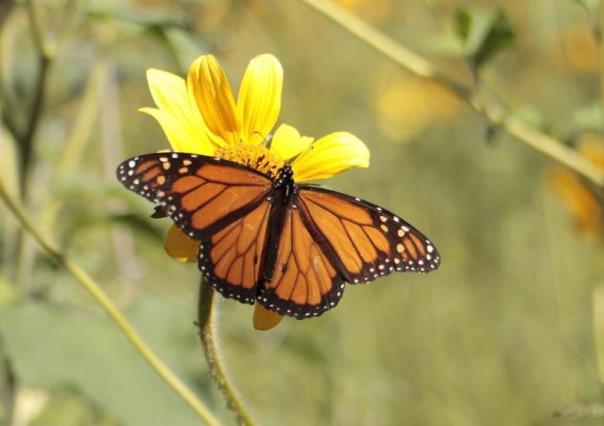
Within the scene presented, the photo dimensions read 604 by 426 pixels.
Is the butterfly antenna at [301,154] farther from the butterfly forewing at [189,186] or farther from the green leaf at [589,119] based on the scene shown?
Result: the green leaf at [589,119]

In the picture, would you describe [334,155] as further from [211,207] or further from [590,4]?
[590,4]

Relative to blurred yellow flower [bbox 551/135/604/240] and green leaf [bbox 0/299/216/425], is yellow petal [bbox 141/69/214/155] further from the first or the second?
blurred yellow flower [bbox 551/135/604/240]

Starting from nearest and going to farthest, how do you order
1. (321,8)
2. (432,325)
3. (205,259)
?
(205,259), (321,8), (432,325)

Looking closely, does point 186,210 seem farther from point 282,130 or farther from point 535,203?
point 535,203

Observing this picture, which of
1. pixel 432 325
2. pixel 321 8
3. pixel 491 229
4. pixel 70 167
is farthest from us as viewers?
pixel 491 229

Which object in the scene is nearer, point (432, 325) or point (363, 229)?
point (363, 229)

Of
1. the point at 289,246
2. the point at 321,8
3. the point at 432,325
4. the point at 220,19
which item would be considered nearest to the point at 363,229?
the point at 289,246

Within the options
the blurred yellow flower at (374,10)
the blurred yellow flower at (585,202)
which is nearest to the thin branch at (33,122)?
the blurred yellow flower at (585,202)
